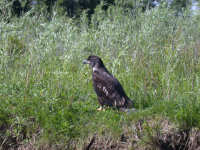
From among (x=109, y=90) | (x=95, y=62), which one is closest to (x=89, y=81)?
(x=95, y=62)

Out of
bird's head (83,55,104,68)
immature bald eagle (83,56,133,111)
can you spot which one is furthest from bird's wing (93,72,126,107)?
bird's head (83,55,104,68)

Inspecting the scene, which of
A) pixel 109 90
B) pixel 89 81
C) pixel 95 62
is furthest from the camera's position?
pixel 89 81

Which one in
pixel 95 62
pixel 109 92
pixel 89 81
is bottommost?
pixel 109 92

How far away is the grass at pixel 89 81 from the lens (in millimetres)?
4082

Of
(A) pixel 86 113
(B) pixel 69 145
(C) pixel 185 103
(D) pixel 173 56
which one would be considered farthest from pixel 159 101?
(B) pixel 69 145

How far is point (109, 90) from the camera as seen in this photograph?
4.78 metres

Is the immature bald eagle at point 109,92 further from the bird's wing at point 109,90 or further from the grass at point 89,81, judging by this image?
the grass at point 89,81

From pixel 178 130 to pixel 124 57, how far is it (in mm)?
2160

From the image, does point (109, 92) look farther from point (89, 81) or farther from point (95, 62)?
point (89, 81)

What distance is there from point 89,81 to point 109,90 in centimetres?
93

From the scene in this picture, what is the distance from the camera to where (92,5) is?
60.3ft

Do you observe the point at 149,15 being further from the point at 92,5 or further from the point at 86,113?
the point at 92,5

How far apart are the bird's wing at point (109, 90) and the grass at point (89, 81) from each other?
0.20 m

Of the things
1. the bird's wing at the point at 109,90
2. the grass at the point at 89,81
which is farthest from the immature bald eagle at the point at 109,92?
the grass at the point at 89,81
